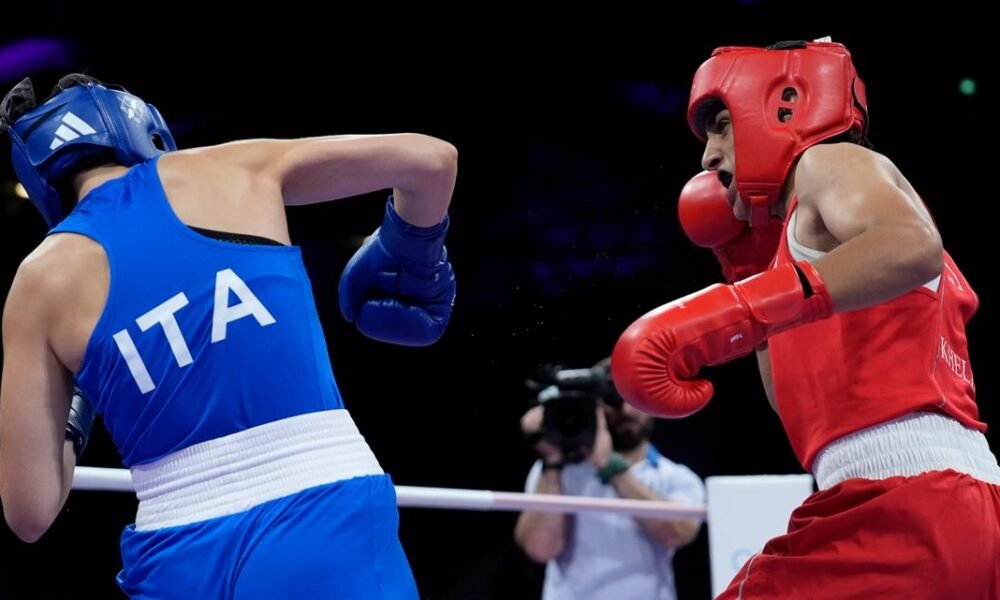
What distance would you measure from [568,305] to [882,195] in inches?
200

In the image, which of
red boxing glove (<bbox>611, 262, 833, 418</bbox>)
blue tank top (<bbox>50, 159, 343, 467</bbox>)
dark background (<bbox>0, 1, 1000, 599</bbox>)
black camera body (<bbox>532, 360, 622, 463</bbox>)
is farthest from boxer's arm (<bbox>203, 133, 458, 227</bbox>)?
dark background (<bbox>0, 1, 1000, 599</bbox>)

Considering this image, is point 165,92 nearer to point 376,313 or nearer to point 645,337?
point 376,313

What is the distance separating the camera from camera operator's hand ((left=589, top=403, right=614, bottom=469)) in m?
3.54

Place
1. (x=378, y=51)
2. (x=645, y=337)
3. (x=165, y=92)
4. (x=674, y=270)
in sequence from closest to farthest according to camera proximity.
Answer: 1. (x=645, y=337)
2. (x=165, y=92)
3. (x=378, y=51)
4. (x=674, y=270)

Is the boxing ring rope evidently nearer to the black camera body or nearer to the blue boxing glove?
the black camera body

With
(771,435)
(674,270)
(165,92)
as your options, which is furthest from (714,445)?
(165,92)

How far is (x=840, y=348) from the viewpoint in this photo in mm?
1567

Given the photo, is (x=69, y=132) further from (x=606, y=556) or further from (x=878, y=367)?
(x=606, y=556)

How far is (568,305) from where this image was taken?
6.46 m

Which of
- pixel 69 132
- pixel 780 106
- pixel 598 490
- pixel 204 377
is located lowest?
pixel 598 490

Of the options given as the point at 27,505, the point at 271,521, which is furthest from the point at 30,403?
the point at 271,521

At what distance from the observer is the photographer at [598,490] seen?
343cm

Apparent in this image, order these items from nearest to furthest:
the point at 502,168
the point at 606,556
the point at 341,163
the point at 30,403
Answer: the point at 30,403, the point at 341,163, the point at 606,556, the point at 502,168

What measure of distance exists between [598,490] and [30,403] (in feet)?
Result: 7.94
